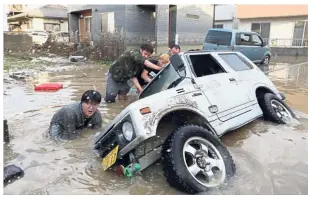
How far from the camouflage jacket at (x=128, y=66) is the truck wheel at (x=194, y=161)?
317cm

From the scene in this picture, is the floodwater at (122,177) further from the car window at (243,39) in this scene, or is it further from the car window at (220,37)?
the car window at (243,39)

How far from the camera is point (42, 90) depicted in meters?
8.01

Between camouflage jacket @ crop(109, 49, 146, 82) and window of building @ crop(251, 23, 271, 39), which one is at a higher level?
window of building @ crop(251, 23, 271, 39)

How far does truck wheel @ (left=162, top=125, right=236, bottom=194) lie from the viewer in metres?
2.59

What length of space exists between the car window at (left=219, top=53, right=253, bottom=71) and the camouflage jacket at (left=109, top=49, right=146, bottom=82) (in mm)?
1914

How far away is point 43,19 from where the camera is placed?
93.5 ft

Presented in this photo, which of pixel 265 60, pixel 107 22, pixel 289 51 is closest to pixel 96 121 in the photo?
pixel 265 60

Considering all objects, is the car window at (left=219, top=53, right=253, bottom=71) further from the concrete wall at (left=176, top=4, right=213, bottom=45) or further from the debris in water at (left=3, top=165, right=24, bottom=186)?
the concrete wall at (left=176, top=4, right=213, bottom=45)

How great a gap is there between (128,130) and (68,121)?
4.54ft

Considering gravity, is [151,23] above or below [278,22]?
below

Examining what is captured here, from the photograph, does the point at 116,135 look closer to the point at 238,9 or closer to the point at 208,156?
the point at 208,156

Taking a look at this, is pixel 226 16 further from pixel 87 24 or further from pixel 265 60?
pixel 87 24

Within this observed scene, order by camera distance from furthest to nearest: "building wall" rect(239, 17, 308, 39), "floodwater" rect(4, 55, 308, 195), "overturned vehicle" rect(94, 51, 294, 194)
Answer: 1. "building wall" rect(239, 17, 308, 39)
2. "floodwater" rect(4, 55, 308, 195)
3. "overturned vehicle" rect(94, 51, 294, 194)

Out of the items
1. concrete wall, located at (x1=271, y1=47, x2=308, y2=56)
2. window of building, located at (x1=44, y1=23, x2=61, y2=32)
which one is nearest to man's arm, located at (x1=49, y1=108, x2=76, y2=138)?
concrete wall, located at (x1=271, y1=47, x2=308, y2=56)
